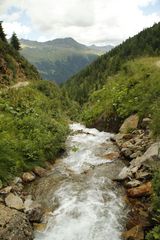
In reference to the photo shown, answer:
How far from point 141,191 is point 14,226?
514cm

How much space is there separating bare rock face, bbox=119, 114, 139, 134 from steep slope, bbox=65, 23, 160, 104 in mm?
76732

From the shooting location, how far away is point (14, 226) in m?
10.1

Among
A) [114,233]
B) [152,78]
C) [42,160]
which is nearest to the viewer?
[114,233]

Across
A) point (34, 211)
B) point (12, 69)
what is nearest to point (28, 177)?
point (34, 211)

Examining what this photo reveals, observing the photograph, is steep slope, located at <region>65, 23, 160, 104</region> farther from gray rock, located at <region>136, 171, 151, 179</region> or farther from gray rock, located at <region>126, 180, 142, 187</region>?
gray rock, located at <region>126, 180, 142, 187</region>

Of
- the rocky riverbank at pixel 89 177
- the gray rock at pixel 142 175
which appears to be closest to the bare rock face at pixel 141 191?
the rocky riverbank at pixel 89 177

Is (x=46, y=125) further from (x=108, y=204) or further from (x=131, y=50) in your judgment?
(x=131, y=50)

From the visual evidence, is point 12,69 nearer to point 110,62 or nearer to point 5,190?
point 5,190

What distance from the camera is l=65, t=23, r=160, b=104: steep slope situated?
105m

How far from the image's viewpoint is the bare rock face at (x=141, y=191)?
39.9 ft

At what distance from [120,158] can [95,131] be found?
8122 mm

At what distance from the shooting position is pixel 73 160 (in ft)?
57.7

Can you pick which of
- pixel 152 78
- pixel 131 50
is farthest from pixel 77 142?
pixel 131 50

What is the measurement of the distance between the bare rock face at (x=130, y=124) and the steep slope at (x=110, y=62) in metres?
76.7
